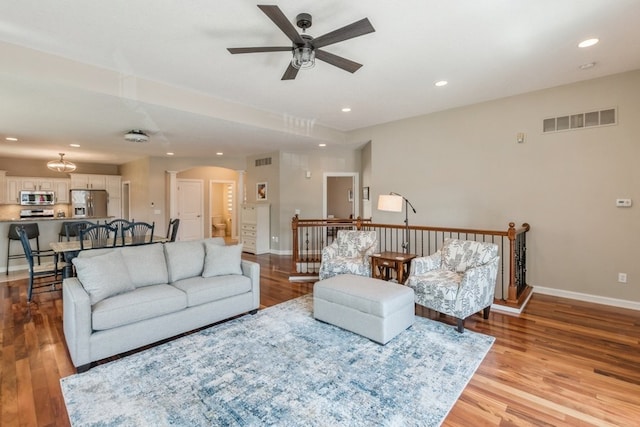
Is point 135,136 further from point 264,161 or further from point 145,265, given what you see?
point 264,161

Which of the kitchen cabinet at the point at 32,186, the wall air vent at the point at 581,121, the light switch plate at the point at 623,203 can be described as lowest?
the light switch plate at the point at 623,203

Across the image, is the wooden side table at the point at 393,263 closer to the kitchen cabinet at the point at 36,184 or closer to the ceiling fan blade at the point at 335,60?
the ceiling fan blade at the point at 335,60

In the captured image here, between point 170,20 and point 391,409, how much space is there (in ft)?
11.7

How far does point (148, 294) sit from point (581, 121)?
5.78 m

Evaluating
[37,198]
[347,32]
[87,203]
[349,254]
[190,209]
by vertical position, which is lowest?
[349,254]

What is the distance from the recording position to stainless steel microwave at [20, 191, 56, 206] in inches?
334

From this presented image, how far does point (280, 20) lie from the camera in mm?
2160

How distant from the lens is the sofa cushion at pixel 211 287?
10.4 feet

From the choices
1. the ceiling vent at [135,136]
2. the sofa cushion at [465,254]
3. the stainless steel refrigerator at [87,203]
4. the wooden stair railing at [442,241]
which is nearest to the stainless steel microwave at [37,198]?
the stainless steel refrigerator at [87,203]

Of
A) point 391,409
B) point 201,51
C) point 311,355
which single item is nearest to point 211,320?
point 311,355

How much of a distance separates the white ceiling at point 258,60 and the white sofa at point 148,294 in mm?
2076

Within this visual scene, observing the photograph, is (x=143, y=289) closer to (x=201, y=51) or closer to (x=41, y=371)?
(x=41, y=371)

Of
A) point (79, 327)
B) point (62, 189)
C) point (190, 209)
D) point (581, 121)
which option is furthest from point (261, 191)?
point (581, 121)

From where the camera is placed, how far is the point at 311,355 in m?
2.72
